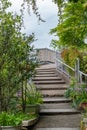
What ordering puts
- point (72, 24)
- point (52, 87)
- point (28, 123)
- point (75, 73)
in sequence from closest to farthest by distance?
point (28, 123)
point (72, 24)
point (75, 73)
point (52, 87)

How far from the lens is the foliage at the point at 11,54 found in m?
10.8

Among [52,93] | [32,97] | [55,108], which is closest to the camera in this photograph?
[32,97]

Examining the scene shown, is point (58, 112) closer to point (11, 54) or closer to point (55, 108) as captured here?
point (55, 108)

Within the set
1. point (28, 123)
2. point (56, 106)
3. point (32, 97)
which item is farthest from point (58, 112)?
point (28, 123)

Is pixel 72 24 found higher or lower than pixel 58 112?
higher

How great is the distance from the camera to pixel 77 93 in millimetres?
13195

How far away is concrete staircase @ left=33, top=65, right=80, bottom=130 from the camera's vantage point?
11.0m

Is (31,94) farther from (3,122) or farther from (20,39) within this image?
(3,122)

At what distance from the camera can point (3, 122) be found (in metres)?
9.23

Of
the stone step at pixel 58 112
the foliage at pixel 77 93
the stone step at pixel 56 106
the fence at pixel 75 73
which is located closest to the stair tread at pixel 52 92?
the fence at pixel 75 73

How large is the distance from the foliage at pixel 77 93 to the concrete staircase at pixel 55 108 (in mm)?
230

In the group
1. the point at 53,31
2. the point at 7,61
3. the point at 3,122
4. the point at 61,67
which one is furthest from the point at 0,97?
the point at 61,67

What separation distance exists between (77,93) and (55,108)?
0.81 meters

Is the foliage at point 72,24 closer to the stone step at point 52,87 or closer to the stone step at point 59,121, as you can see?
the stone step at point 59,121
